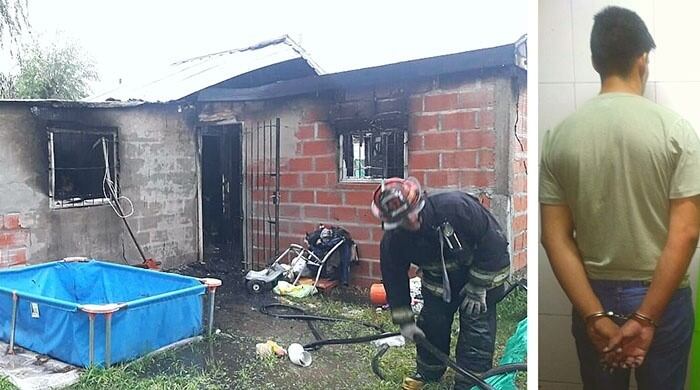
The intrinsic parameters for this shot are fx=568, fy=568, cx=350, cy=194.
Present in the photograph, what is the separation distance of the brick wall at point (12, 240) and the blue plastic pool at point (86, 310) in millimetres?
26

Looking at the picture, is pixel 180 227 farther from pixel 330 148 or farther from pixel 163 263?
pixel 330 148

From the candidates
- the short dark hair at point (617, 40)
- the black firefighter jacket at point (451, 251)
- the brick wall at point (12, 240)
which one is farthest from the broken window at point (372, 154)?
the brick wall at point (12, 240)

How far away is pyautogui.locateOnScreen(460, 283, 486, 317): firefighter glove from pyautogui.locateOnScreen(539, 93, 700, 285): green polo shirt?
0.25m

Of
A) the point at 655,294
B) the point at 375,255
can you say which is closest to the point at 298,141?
the point at 375,255

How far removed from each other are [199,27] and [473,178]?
0.75 metres

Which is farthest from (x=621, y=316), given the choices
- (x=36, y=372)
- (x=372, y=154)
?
(x=36, y=372)

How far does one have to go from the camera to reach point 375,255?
1359 millimetres

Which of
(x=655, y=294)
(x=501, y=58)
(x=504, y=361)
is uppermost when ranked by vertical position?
(x=501, y=58)

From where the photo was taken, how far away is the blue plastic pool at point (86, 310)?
127cm

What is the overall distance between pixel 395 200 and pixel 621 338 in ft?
1.96

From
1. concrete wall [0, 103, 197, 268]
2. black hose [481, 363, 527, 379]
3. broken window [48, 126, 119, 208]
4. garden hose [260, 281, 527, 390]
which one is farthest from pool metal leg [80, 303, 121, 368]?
black hose [481, 363, 527, 379]

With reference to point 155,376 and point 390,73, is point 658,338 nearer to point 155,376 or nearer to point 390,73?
point 390,73

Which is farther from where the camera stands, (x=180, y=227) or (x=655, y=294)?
(x=180, y=227)

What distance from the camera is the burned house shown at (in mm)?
1277
